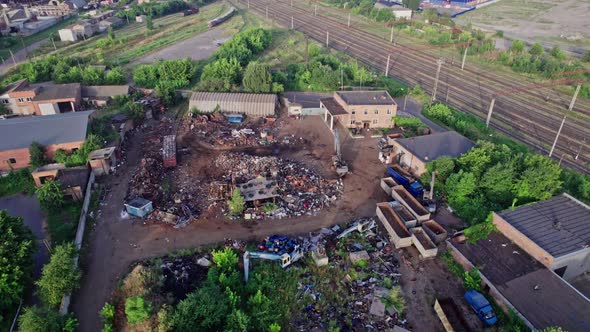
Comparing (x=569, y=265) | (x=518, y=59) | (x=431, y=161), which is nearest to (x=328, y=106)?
(x=431, y=161)

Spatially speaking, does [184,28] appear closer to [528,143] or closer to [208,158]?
[208,158]

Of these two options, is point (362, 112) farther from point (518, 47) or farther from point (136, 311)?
point (518, 47)

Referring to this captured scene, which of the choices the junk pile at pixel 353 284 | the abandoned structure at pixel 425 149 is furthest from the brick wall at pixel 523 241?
the abandoned structure at pixel 425 149

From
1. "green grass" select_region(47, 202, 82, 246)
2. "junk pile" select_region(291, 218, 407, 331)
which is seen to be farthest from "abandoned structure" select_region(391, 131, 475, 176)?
"green grass" select_region(47, 202, 82, 246)

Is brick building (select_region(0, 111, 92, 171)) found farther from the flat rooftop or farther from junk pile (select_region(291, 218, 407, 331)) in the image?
the flat rooftop

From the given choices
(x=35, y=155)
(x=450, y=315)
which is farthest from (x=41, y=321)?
(x=450, y=315)

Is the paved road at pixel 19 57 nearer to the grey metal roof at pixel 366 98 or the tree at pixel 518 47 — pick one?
the grey metal roof at pixel 366 98
